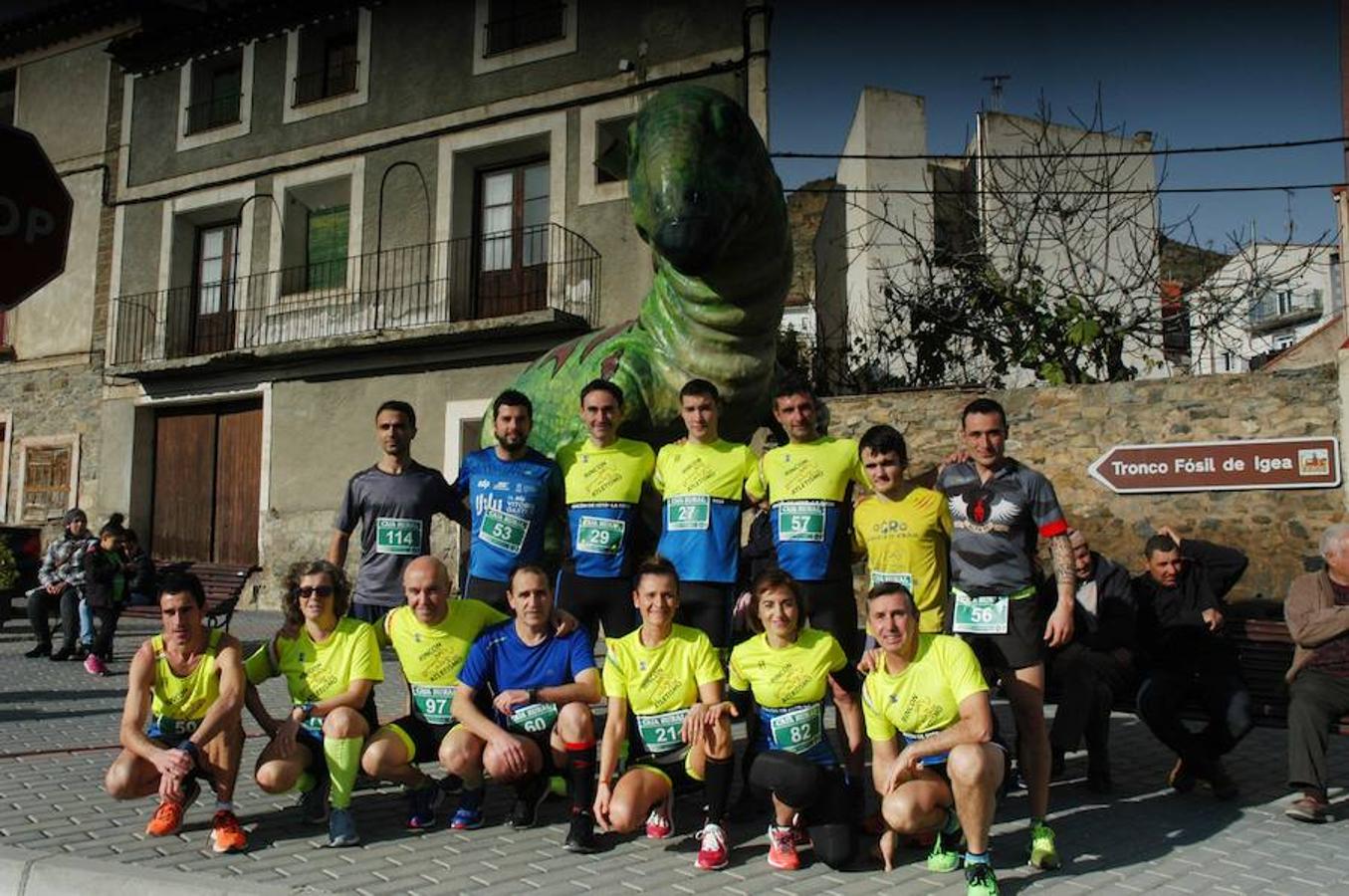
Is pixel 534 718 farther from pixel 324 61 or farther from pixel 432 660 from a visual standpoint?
pixel 324 61

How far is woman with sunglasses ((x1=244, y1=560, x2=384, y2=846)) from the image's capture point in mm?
3920

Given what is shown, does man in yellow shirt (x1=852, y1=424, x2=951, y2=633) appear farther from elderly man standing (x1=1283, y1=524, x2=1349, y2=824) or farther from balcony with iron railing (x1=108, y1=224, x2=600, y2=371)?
balcony with iron railing (x1=108, y1=224, x2=600, y2=371)

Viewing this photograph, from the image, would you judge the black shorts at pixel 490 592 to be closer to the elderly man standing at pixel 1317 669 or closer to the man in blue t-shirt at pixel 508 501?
the man in blue t-shirt at pixel 508 501

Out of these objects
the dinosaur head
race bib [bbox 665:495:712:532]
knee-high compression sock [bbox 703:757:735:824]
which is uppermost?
the dinosaur head

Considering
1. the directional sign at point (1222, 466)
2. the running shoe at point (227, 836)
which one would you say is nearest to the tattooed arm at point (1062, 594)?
the running shoe at point (227, 836)

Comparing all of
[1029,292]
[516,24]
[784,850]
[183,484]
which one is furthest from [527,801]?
[183,484]

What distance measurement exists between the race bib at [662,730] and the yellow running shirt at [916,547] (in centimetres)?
90

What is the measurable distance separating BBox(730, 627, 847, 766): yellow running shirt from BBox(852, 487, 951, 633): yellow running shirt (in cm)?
42

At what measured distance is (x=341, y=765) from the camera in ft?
12.8

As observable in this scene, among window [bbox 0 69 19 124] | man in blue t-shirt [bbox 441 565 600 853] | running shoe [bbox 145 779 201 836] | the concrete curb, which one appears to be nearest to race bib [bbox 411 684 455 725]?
man in blue t-shirt [bbox 441 565 600 853]

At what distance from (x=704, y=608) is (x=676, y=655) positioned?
0.36 metres

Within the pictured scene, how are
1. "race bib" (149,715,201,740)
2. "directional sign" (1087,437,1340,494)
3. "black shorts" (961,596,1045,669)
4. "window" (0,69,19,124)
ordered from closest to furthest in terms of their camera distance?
1. "black shorts" (961,596,1045,669)
2. "race bib" (149,715,201,740)
3. "directional sign" (1087,437,1340,494)
4. "window" (0,69,19,124)

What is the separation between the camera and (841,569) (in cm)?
432

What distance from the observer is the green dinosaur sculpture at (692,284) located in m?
3.93
